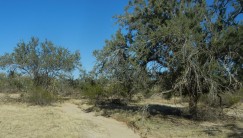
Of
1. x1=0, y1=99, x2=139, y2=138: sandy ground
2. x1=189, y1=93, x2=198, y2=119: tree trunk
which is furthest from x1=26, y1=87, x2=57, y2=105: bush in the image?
x1=189, y1=93, x2=198, y2=119: tree trunk

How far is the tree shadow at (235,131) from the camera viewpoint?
14373mm

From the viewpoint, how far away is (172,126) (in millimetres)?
16984

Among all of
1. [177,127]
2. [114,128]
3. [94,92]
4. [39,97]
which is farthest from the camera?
[94,92]

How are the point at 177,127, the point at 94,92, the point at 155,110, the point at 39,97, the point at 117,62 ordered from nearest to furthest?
the point at 177,127
the point at 117,62
the point at 155,110
the point at 39,97
the point at 94,92

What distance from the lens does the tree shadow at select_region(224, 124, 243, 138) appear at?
Result: 14.4 m

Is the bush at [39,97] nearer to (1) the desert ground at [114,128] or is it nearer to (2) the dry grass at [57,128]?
(1) the desert ground at [114,128]

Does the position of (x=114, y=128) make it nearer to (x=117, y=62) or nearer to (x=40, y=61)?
(x=117, y=62)

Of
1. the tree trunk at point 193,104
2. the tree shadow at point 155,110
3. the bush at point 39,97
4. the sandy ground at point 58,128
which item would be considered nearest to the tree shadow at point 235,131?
the tree trunk at point 193,104

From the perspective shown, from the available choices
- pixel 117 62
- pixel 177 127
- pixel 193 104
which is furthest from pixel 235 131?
pixel 117 62

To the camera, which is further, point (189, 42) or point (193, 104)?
point (193, 104)

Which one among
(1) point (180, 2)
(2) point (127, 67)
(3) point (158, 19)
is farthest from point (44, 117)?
(1) point (180, 2)

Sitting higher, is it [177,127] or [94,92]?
[94,92]

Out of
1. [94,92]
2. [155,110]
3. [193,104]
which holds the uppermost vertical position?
[94,92]

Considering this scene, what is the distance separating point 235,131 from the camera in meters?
15.7
